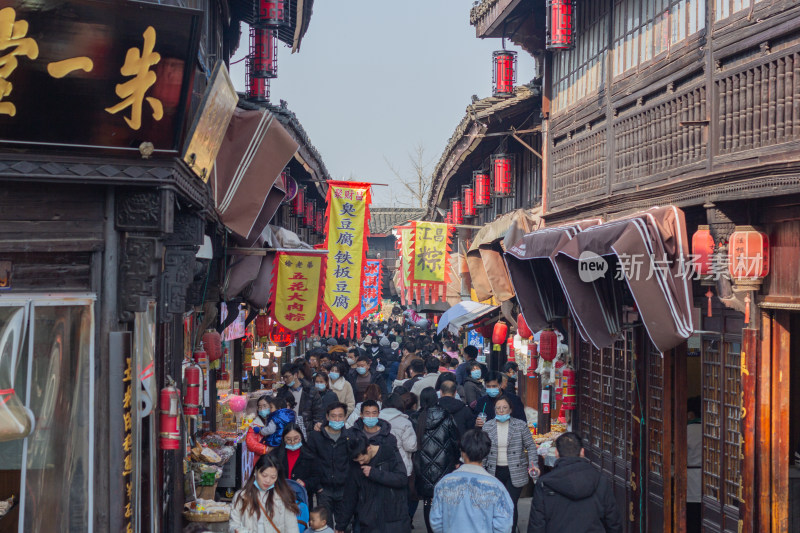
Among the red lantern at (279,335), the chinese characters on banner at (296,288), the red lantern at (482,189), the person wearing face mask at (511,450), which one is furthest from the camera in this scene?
the red lantern at (482,189)

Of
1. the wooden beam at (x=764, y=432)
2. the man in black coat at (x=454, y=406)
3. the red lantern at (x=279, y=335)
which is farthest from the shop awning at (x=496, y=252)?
the wooden beam at (x=764, y=432)

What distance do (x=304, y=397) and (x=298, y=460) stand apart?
3425 mm

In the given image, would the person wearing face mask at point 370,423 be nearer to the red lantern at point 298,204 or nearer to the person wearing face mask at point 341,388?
the person wearing face mask at point 341,388

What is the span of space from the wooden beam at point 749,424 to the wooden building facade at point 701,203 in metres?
0.02

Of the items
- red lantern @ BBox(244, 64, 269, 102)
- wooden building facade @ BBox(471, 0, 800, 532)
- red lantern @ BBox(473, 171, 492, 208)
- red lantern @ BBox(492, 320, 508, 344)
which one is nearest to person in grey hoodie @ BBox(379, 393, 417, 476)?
wooden building facade @ BBox(471, 0, 800, 532)

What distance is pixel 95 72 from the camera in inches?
279

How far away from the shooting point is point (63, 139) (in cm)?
730

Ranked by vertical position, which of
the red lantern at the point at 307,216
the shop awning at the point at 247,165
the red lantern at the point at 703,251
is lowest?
the red lantern at the point at 703,251

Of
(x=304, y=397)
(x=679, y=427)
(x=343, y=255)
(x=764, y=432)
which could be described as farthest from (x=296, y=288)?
(x=764, y=432)

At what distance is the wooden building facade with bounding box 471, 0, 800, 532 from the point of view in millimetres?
9766

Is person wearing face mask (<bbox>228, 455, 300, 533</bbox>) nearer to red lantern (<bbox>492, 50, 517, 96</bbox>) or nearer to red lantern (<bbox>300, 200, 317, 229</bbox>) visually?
red lantern (<bbox>492, 50, 517, 96</bbox>)

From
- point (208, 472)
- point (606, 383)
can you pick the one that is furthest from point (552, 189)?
point (208, 472)

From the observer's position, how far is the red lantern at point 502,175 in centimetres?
2217

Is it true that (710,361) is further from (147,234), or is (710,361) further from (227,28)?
(227,28)
